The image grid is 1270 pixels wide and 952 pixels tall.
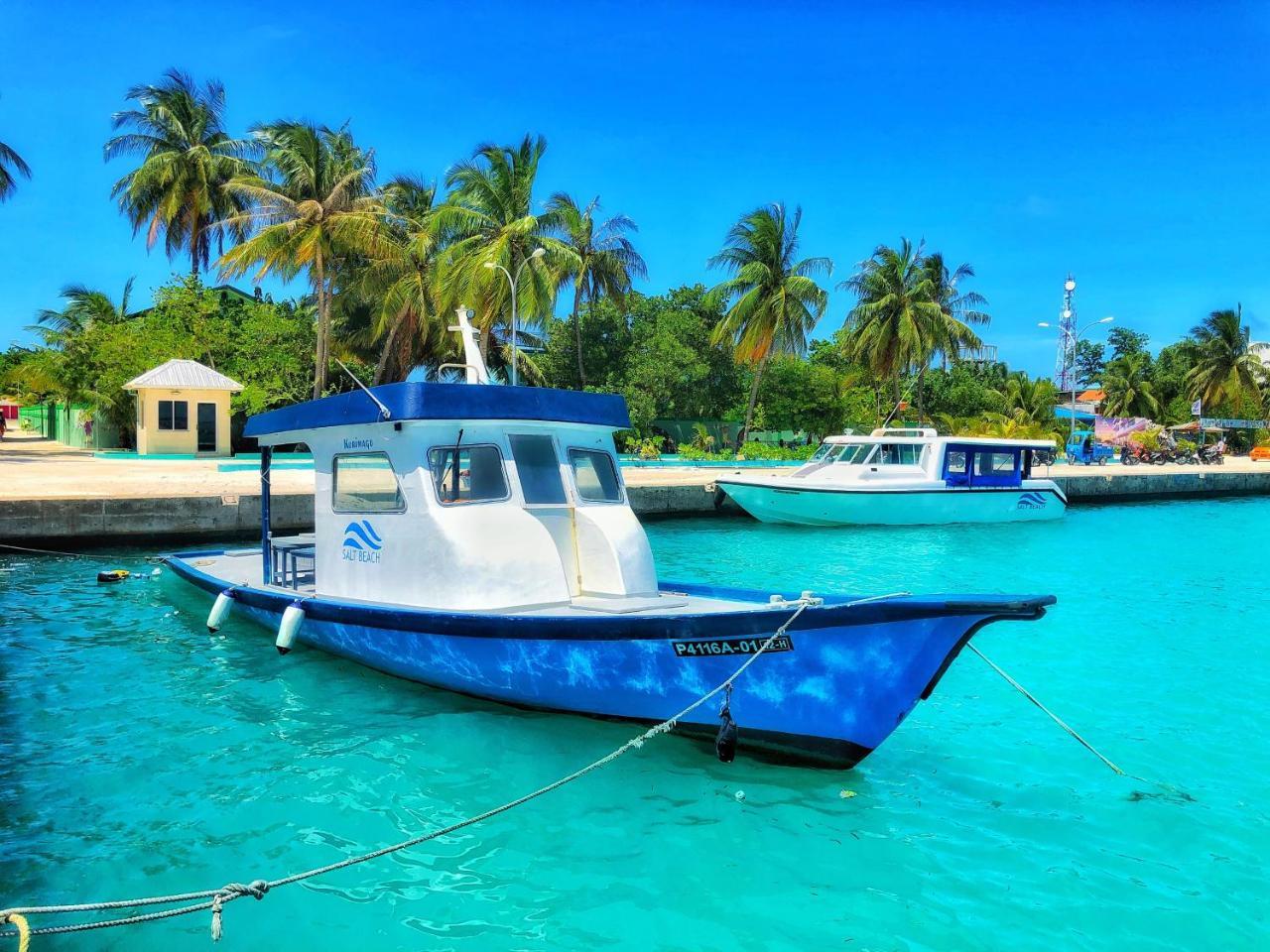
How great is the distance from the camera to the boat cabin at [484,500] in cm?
721

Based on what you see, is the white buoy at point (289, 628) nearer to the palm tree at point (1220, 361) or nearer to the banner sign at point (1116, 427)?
the banner sign at point (1116, 427)

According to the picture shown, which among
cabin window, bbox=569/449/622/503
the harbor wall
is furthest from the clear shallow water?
the harbor wall

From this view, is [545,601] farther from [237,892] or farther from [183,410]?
[183,410]

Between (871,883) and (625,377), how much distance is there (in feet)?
113

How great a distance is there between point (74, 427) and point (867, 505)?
37.5m

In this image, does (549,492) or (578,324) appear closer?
(549,492)

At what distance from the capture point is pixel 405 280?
113 feet

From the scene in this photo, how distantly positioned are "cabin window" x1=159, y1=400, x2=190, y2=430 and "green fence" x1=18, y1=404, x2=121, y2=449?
6.50 m

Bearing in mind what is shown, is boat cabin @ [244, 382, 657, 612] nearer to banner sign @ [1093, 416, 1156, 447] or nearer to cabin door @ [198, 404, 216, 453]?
cabin door @ [198, 404, 216, 453]

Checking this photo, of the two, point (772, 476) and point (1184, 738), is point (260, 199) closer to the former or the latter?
point (772, 476)

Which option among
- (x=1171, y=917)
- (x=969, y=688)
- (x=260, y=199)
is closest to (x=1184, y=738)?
(x=969, y=688)

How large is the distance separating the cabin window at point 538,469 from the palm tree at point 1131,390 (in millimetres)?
66781

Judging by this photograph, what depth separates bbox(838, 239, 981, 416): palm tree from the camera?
39188 mm

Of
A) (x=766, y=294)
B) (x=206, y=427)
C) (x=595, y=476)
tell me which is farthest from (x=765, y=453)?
(x=595, y=476)
